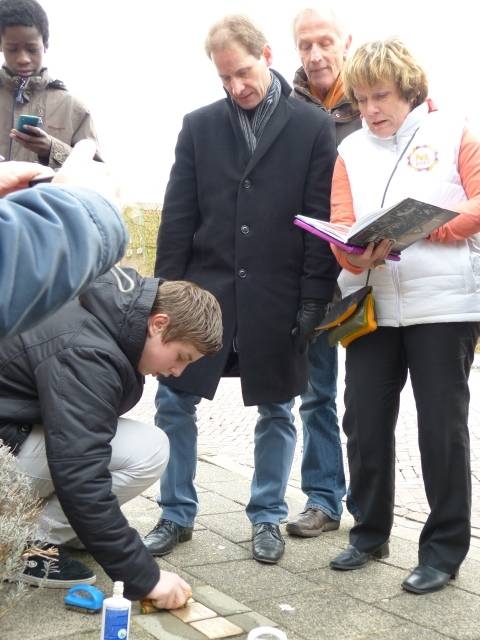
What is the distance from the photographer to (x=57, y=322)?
3299 mm

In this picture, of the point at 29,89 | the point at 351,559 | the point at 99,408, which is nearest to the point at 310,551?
the point at 351,559

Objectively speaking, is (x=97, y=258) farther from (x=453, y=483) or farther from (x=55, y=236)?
(x=453, y=483)

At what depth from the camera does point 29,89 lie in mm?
4609

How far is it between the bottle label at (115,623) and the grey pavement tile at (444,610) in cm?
115

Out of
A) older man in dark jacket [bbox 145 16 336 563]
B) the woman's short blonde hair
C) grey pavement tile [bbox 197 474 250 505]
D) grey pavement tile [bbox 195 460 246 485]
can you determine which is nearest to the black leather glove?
older man in dark jacket [bbox 145 16 336 563]

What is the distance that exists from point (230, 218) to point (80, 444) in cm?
151

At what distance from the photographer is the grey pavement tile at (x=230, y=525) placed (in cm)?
432

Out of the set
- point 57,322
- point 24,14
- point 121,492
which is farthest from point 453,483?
point 24,14

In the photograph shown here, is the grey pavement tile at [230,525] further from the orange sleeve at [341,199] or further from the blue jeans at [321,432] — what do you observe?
the orange sleeve at [341,199]

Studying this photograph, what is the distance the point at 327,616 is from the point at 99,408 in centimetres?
112

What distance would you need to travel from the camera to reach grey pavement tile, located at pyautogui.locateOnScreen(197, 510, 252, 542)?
4316 millimetres

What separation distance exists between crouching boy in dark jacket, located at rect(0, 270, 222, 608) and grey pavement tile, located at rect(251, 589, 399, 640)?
1.25 feet

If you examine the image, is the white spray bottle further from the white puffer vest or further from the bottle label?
the white puffer vest

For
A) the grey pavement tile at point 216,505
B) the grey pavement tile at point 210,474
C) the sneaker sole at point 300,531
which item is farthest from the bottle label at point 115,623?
the grey pavement tile at point 210,474
